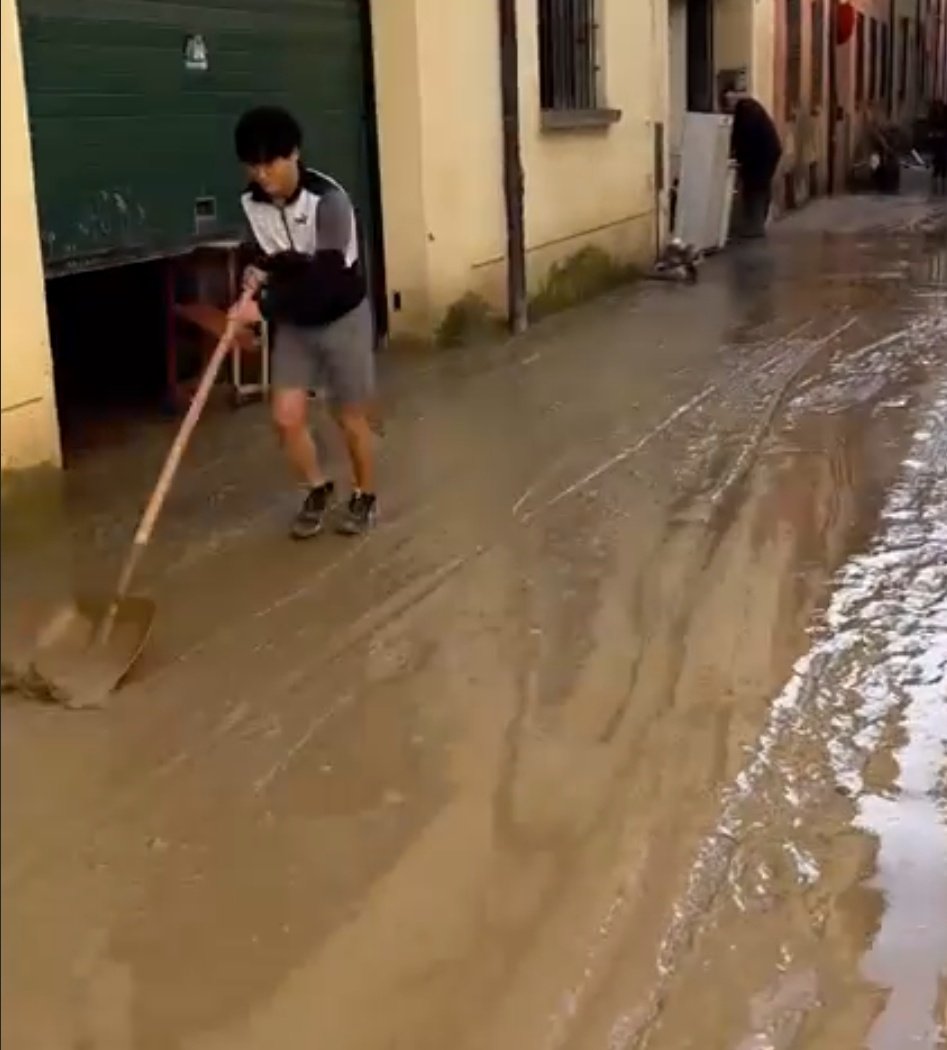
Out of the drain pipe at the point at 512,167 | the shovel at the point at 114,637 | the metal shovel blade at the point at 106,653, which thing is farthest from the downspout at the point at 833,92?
the metal shovel blade at the point at 106,653

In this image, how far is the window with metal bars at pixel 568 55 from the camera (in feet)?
40.2

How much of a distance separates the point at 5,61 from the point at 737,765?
327 cm

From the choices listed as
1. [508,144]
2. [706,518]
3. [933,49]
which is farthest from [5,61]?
[933,49]

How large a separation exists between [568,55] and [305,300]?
25.0 ft

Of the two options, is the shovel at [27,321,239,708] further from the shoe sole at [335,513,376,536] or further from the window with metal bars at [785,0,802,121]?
the window with metal bars at [785,0,802,121]

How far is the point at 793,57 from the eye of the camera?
2197cm

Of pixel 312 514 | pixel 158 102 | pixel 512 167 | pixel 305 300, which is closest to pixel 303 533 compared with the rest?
pixel 312 514

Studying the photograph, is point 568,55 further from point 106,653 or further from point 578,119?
point 106,653

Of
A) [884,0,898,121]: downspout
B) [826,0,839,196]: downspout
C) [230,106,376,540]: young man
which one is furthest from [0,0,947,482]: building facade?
[884,0,898,121]: downspout

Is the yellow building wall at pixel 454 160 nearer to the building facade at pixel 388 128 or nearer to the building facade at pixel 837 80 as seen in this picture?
the building facade at pixel 388 128

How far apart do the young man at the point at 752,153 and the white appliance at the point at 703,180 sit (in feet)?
4.83

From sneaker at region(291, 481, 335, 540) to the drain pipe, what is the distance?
4871 mm

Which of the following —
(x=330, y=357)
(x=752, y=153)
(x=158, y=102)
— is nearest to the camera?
(x=330, y=357)

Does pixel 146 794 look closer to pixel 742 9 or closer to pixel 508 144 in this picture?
pixel 508 144
